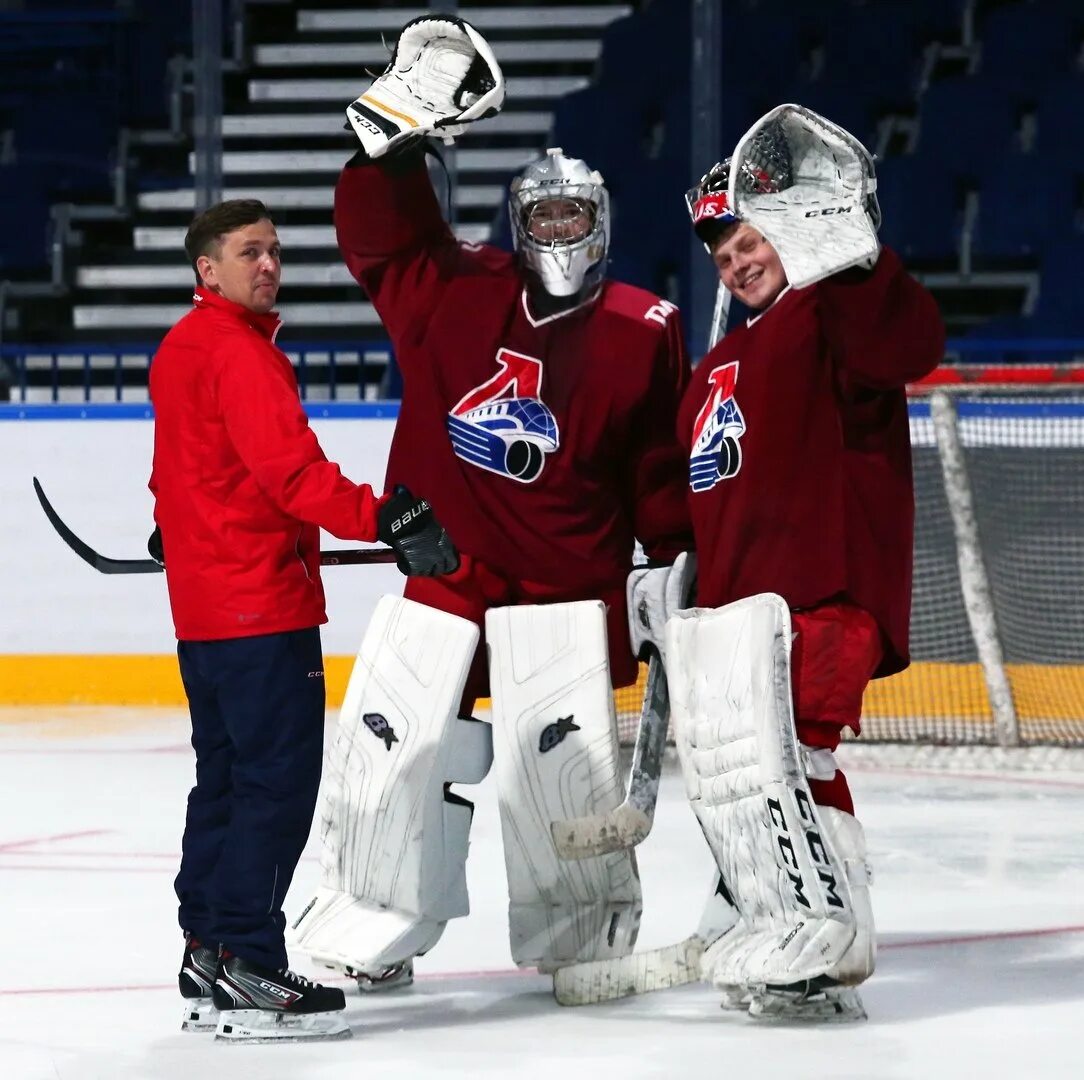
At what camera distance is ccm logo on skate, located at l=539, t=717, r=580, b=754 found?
269 cm

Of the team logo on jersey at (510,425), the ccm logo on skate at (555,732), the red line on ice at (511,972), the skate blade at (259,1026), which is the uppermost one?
the team logo on jersey at (510,425)

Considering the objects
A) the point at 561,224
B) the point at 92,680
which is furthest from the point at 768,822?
the point at 92,680

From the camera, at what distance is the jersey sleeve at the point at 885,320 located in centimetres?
237

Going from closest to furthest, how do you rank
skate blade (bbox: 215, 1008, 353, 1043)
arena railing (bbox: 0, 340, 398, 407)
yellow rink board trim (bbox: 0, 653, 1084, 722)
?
1. skate blade (bbox: 215, 1008, 353, 1043)
2. yellow rink board trim (bbox: 0, 653, 1084, 722)
3. arena railing (bbox: 0, 340, 398, 407)

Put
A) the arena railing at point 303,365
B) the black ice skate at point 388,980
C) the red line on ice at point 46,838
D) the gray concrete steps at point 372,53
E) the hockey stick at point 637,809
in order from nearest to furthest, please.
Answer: the hockey stick at point 637,809
the black ice skate at point 388,980
the red line on ice at point 46,838
the arena railing at point 303,365
the gray concrete steps at point 372,53

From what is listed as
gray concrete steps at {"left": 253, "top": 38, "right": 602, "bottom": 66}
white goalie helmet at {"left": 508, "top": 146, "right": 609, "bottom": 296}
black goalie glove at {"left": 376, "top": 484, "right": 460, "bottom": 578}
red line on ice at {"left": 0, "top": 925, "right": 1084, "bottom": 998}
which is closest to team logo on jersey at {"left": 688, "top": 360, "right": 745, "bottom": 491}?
white goalie helmet at {"left": 508, "top": 146, "right": 609, "bottom": 296}

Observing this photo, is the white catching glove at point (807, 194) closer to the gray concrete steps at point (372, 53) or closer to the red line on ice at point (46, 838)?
the red line on ice at point (46, 838)

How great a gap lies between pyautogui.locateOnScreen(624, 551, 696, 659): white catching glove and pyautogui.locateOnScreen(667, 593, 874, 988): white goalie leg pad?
160 mm

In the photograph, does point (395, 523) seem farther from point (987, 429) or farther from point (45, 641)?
point (45, 641)

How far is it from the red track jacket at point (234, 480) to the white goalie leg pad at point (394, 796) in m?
0.23

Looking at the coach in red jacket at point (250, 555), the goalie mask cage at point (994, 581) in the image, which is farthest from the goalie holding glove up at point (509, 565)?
the goalie mask cage at point (994, 581)

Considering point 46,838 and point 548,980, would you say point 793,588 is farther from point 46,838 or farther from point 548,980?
point 46,838

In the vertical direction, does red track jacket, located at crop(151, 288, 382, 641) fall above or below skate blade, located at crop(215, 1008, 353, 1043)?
above

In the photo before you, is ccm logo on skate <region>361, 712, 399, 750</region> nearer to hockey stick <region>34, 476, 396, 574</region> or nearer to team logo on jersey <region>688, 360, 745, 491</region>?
hockey stick <region>34, 476, 396, 574</region>
